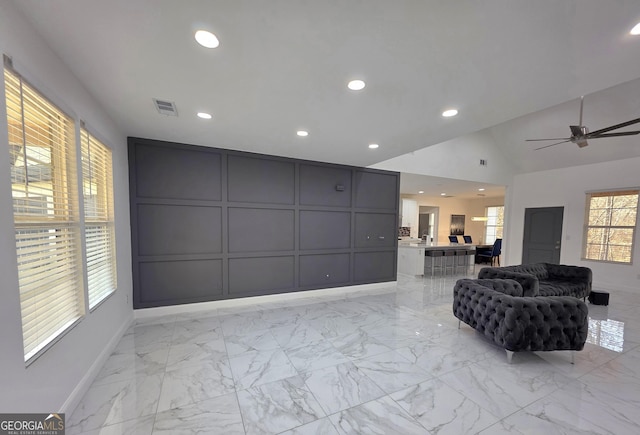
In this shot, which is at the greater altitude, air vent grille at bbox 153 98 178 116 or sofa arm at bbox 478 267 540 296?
air vent grille at bbox 153 98 178 116

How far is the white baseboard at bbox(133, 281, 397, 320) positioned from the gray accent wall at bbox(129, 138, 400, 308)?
0.29 feet

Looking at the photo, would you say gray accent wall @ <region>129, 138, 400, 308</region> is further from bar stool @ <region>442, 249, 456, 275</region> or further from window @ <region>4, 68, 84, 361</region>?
bar stool @ <region>442, 249, 456, 275</region>

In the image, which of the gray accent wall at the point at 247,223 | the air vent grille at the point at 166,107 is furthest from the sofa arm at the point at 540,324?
the air vent grille at the point at 166,107

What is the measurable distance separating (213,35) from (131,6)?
419 millimetres

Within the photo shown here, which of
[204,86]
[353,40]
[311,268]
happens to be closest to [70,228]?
[204,86]

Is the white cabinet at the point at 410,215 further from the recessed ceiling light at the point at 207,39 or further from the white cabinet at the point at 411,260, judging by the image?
the recessed ceiling light at the point at 207,39

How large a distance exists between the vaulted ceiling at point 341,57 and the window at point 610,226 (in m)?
6.30

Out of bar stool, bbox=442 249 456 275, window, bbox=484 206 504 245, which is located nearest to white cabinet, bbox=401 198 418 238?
bar stool, bbox=442 249 456 275

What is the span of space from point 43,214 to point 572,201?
33.3 feet

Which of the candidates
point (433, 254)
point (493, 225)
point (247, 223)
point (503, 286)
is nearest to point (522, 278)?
point (503, 286)

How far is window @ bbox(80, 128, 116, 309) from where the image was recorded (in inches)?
93.2

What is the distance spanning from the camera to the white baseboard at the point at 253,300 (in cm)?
383

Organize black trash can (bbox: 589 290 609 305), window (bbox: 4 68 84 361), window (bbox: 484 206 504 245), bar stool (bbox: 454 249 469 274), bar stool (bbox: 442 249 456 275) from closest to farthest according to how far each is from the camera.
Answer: window (bbox: 4 68 84 361) < black trash can (bbox: 589 290 609 305) < bar stool (bbox: 442 249 456 275) < bar stool (bbox: 454 249 469 274) < window (bbox: 484 206 504 245)

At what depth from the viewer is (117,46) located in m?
1.69
